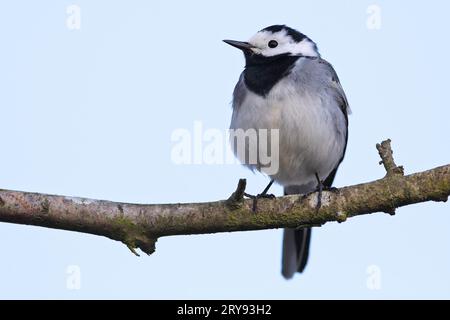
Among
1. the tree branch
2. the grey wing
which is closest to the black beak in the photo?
the grey wing

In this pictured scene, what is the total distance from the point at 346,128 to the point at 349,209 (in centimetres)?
225

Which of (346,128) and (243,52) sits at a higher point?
(243,52)

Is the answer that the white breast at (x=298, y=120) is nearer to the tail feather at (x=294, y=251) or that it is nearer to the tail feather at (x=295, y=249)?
the tail feather at (x=295, y=249)

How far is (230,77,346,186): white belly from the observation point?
19.7 feet

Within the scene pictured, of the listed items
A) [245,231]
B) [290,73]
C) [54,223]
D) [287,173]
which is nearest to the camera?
[54,223]

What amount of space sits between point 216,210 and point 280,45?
8.67 feet

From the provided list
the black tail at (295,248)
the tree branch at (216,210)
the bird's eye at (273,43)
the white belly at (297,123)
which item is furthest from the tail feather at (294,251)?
the tree branch at (216,210)

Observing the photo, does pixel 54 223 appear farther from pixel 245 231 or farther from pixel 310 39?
pixel 310 39

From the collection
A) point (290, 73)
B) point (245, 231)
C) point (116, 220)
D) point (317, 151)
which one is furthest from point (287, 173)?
point (116, 220)

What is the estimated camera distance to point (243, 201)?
466cm

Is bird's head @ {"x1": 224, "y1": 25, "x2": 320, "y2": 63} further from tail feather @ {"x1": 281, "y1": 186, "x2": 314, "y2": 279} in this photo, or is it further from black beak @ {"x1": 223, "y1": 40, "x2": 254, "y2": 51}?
tail feather @ {"x1": 281, "y1": 186, "x2": 314, "y2": 279}

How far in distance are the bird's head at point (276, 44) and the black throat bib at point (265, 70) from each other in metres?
0.04

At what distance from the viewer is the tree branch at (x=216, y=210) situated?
442cm

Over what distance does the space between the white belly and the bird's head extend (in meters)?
0.65
